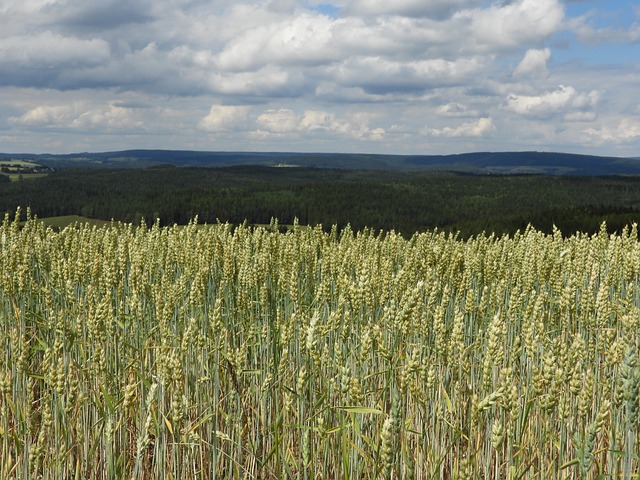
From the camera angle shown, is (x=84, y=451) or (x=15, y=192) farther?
(x=15, y=192)

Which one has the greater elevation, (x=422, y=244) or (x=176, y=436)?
(x=422, y=244)

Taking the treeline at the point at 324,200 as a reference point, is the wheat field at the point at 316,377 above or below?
above

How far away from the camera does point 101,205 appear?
4897 inches

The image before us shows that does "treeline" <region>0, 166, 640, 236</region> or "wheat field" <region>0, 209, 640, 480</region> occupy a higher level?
"wheat field" <region>0, 209, 640, 480</region>

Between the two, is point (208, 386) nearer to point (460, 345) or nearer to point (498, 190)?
point (460, 345)

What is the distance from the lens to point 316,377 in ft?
16.8

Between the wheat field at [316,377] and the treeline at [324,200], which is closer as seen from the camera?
the wheat field at [316,377]

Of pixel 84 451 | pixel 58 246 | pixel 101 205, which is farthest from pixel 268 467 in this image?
pixel 101 205

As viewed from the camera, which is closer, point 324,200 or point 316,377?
point 316,377

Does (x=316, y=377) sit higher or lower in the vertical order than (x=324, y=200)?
higher

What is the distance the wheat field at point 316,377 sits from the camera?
10.6 feet

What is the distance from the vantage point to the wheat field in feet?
10.6

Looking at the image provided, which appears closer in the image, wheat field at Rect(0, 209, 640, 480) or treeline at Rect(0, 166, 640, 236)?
wheat field at Rect(0, 209, 640, 480)

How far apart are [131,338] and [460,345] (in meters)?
3.31
